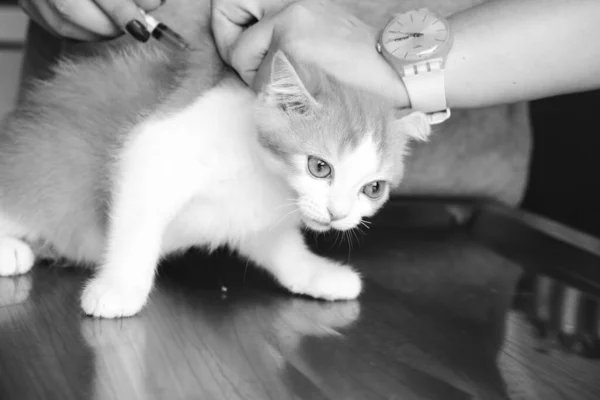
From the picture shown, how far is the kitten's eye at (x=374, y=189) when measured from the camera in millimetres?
1019

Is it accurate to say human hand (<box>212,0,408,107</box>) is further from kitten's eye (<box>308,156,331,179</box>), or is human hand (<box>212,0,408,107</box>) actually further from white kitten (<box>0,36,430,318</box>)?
kitten's eye (<box>308,156,331,179</box>)

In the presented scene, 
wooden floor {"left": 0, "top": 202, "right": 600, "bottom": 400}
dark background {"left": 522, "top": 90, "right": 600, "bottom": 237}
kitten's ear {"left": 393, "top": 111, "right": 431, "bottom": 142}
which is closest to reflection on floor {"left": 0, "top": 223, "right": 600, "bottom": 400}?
wooden floor {"left": 0, "top": 202, "right": 600, "bottom": 400}

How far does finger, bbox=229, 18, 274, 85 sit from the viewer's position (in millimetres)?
954

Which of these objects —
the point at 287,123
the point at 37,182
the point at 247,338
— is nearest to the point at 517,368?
the point at 247,338

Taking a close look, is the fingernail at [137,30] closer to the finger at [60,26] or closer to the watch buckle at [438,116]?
the finger at [60,26]

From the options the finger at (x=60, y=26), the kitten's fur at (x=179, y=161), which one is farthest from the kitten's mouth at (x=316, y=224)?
the finger at (x=60, y=26)

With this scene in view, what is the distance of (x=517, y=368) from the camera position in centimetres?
79

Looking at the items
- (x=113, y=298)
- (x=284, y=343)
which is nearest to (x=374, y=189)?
(x=284, y=343)

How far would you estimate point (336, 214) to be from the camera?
0.96m

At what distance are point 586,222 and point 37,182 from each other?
143 cm

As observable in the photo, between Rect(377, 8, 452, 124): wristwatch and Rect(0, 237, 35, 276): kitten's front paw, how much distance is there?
24.8 inches

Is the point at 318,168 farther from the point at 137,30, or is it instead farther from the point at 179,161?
the point at 137,30

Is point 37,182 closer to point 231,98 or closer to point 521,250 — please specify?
point 231,98

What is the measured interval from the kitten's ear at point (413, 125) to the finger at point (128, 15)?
0.44m
